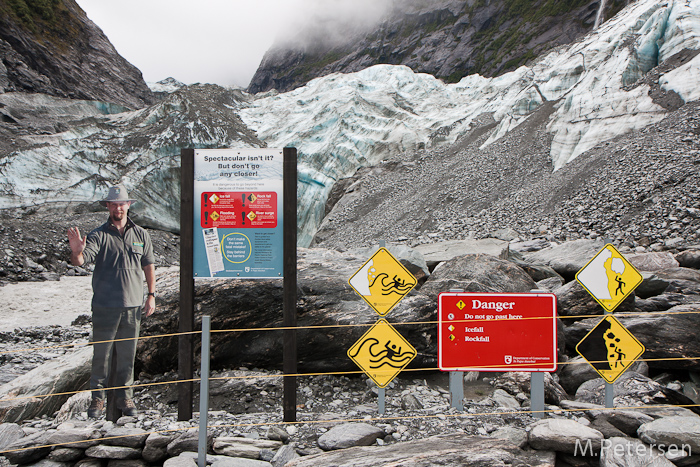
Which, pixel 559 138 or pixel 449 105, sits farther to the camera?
pixel 449 105

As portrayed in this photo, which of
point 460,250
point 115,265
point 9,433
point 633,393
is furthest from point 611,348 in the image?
point 460,250

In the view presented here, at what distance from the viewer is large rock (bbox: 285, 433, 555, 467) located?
297cm

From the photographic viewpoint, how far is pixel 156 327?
4957 mm

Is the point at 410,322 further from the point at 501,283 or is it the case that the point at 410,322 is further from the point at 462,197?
the point at 462,197

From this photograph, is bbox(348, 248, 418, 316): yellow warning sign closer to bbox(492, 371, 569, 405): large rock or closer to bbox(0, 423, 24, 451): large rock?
bbox(492, 371, 569, 405): large rock

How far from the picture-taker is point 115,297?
3.88m

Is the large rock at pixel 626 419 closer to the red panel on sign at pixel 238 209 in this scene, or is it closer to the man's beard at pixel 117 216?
the red panel on sign at pixel 238 209

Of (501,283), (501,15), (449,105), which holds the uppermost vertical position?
(501,15)

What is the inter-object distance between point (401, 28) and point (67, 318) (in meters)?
76.2

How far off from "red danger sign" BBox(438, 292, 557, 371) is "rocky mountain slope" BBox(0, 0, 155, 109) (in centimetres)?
3641

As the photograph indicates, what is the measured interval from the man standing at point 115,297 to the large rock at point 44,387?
41 cm

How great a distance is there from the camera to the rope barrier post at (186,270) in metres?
3.94

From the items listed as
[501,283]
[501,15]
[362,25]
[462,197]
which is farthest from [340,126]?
[362,25]

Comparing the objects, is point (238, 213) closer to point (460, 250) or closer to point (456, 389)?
point (456, 389)
